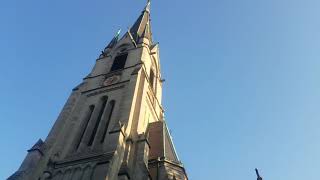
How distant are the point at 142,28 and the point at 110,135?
960 inches

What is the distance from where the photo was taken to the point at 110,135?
22.2m

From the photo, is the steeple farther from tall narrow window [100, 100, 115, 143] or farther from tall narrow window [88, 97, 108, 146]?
tall narrow window [100, 100, 115, 143]

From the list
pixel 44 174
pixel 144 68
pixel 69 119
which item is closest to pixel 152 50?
pixel 144 68

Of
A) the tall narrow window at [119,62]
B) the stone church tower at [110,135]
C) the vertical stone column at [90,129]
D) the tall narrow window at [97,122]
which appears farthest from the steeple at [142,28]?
the vertical stone column at [90,129]

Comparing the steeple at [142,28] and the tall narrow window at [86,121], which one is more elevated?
the steeple at [142,28]

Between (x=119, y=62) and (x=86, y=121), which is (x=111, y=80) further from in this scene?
(x=86, y=121)

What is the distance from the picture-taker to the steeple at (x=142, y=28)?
4075 cm

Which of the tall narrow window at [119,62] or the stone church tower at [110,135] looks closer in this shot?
the stone church tower at [110,135]

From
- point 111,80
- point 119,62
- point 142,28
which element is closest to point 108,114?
point 111,80

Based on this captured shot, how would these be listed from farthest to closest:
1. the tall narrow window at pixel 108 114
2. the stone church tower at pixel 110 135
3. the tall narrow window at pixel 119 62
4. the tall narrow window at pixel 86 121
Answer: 1. the tall narrow window at pixel 119 62
2. the tall narrow window at pixel 86 121
3. the tall narrow window at pixel 108 114
4. the stone church tower at pixel 110 135

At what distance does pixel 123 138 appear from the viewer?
22.2m

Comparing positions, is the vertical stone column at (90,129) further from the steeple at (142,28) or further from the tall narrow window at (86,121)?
the steeple at (142,28)

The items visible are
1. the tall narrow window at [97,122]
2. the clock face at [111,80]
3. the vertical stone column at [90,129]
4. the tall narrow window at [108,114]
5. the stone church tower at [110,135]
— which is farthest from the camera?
the clock face at [111,80]

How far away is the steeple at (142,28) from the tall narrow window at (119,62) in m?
3.11
